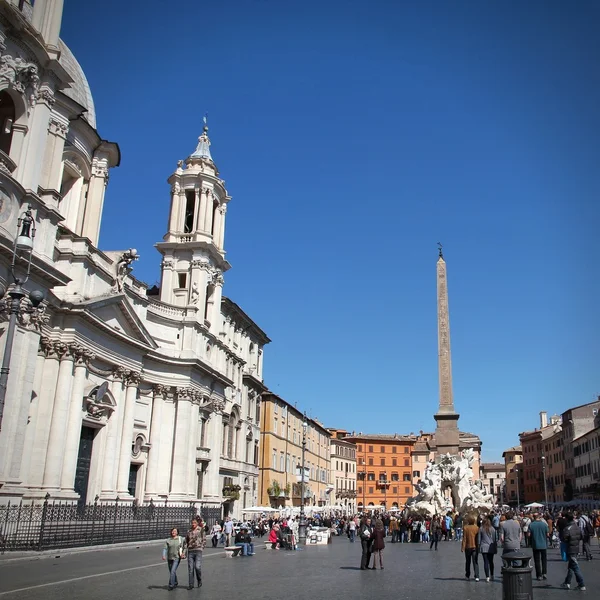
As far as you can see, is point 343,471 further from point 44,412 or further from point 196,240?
point 44,412

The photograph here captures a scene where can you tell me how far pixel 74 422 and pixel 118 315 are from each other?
18.4 ft

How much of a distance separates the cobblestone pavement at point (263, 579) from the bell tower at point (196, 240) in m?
21.8

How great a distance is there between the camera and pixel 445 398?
37188mm

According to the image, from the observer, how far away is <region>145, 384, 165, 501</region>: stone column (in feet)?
112

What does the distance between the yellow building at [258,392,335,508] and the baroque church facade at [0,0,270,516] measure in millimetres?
4480

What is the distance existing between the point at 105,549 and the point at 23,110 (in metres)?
15.3

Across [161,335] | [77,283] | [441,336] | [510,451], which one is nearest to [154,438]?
[161,335]

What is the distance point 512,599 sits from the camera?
8422 millimetres

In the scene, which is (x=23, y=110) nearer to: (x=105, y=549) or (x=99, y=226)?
(x=99, y=226)

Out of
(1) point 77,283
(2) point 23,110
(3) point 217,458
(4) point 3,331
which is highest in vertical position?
(2) point 23,110

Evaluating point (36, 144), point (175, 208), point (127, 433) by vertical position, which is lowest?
point (127, 433)

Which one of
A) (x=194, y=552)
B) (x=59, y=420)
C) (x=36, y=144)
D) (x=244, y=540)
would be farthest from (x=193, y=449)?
(x=194, y=552)

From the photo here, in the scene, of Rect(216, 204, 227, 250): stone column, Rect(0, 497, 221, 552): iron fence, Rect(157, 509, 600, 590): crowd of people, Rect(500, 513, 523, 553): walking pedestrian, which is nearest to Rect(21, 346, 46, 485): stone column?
Rect(0, 497, 221, 552): iron fence

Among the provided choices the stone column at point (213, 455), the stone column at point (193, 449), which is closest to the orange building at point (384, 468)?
the stone column at point (213, 455)
